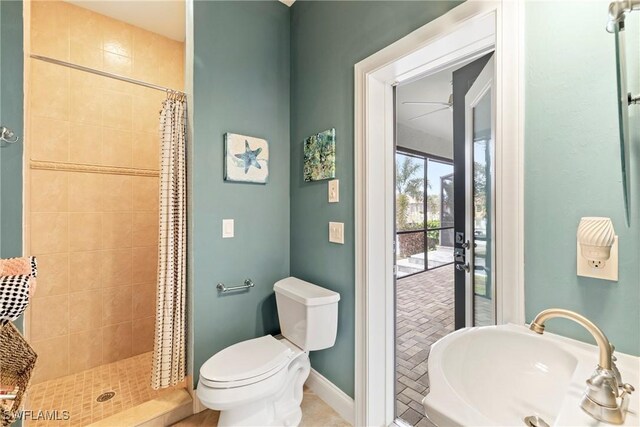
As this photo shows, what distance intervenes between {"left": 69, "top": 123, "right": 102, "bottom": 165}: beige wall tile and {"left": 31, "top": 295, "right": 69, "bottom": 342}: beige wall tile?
106 cm

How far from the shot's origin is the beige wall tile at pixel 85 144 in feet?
6.74

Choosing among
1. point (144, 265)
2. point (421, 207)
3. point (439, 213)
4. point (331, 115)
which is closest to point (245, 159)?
point (331, 115)

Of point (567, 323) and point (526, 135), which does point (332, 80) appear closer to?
point (526, 135)

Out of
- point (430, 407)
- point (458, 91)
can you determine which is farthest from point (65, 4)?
point (430, 407)

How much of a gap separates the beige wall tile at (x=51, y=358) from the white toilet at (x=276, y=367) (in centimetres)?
143

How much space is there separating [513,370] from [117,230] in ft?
8.91

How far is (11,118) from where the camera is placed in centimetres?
115

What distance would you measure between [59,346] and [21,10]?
214 centimetres

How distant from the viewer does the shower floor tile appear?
1595mm

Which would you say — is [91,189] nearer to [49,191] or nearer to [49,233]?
[49,191]

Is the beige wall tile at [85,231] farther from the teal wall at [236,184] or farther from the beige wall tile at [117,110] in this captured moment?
the teal wall at [236,184]

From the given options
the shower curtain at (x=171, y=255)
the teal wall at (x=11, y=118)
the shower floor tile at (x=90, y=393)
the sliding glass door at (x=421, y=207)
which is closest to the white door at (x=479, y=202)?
the shower curtain at (x=171, y=255)

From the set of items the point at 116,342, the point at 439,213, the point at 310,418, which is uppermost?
the point at 439,213

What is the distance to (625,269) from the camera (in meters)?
0.74
